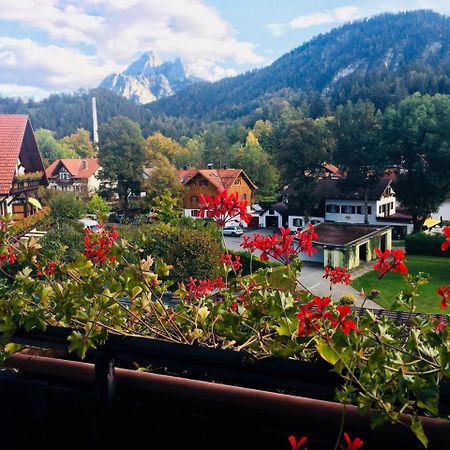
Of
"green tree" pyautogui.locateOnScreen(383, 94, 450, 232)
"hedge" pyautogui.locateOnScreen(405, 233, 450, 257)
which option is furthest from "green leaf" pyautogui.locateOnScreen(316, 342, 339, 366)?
"green tree" pyautogui.locateOnScreen(383, 94, 450, 232)

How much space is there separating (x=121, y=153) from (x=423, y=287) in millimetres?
23635

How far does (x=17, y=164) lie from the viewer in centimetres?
2086

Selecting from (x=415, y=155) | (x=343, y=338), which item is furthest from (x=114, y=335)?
(x=415, y=155)

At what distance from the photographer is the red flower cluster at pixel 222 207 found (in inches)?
71.1

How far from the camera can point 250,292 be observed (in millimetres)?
1573

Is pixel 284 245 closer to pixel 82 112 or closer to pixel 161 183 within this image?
pixel 161 183

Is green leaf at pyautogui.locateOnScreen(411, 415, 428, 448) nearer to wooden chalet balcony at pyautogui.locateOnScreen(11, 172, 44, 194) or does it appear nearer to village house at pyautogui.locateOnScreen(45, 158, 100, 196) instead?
wooden chalet balcony at pyautogui.locateOnScreen(11, 172, 44, 194)

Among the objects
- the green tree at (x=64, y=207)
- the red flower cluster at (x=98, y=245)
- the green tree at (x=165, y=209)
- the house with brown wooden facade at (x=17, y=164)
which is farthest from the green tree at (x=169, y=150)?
the red flower cluster at (x=98, y=245)

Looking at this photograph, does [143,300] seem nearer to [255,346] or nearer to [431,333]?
[255,346]

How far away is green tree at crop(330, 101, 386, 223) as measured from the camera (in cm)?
3144

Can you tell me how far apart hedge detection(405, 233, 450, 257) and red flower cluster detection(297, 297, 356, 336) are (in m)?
27.1

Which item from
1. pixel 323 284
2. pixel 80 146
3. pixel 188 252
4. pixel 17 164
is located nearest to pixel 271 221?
pixel 323 284

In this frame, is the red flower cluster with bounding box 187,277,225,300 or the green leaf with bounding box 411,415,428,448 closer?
the green leaf with bounding box 411,415,428,448

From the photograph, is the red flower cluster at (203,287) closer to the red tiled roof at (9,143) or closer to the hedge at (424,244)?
the red tiled roof at (9,143)
